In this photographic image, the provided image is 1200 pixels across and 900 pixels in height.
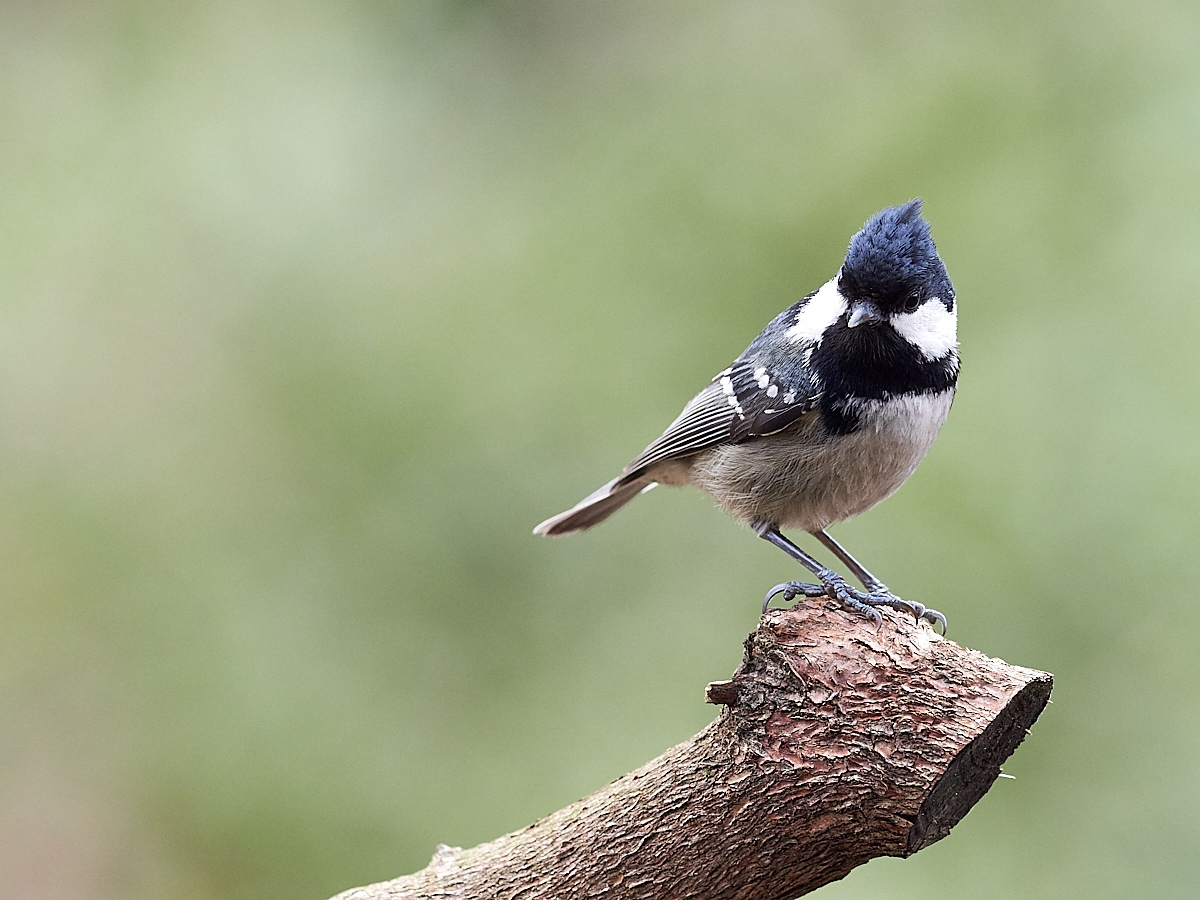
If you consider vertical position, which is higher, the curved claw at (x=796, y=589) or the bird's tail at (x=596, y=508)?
the bird's tail at (x=596, y=508)

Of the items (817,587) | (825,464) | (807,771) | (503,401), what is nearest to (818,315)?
(825,464)

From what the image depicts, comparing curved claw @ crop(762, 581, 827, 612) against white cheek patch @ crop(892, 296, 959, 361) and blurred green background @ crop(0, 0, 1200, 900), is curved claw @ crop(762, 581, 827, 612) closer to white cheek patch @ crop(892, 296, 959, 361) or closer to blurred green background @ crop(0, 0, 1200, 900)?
white cheek patch @ crop(892, 296, 959, 361)

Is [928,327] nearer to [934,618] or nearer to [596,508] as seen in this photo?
[934,618]

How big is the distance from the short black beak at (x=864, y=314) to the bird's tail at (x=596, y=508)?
3.18 feet

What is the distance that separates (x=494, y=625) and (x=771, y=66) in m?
2.58

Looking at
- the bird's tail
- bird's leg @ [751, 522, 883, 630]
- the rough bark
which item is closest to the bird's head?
bird's leg @ [751, 522, 883, 630]

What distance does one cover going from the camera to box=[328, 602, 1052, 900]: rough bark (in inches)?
91.7

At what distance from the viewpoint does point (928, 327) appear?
116 inches

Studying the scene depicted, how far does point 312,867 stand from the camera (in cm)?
425

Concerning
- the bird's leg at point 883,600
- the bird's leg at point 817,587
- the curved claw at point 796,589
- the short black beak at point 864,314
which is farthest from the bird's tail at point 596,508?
the short black beak at point 864,314

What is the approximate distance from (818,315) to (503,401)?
1823 millimetres

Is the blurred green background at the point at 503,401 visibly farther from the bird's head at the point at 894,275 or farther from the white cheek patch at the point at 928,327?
the bird's head at the point at 894,275

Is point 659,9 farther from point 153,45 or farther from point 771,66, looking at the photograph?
point 153,45

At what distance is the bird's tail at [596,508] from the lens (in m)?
3.61
